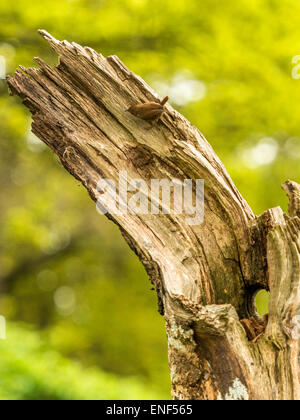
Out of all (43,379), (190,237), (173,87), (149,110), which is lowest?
(43,379)

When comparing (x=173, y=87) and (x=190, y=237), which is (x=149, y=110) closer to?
(x=190, y=237)

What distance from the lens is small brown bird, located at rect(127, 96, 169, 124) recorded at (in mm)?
2160

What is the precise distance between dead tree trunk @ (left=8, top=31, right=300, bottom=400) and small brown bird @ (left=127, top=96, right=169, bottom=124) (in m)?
0.04

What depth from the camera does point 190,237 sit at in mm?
2111

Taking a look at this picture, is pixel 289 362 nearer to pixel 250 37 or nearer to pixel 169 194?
pixel 169 194

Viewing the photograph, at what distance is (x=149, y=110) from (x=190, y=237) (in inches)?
25.6

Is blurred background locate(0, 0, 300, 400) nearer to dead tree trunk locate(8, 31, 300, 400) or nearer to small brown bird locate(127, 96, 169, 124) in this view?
dead tree trunk locate(8, 31, 300, 400)

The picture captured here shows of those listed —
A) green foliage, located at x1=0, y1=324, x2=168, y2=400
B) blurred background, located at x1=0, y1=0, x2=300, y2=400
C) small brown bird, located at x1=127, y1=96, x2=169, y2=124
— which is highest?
blurred background, located at x1=0, y1=0, x2=300, y2=400

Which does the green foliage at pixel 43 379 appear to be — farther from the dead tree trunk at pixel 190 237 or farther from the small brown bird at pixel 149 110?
the small brown bird at pixel 149 110

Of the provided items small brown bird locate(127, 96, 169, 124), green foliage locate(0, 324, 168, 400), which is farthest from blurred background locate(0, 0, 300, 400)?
small brown bird locate(127, 96, 169, 124)

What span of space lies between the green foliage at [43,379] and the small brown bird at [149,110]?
406 centimetres

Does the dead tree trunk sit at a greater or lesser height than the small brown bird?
lesser

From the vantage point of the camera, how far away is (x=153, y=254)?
6.59ft

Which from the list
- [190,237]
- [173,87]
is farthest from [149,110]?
[173,87]
